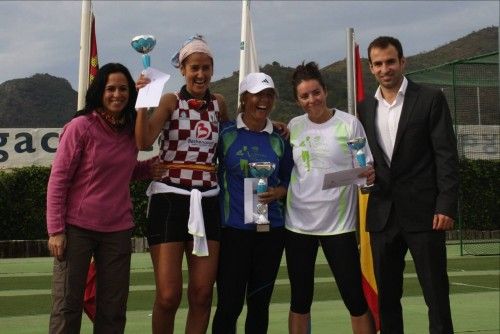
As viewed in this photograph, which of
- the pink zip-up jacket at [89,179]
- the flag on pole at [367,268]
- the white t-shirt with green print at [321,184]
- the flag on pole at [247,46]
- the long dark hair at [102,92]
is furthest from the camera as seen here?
the flag on pole at [247,46]

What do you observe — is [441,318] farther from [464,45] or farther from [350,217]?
[464,45]

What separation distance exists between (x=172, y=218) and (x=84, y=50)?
3445 millimetres

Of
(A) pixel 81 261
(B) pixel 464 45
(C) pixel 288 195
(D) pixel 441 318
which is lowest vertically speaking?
(D) pixel 441 318

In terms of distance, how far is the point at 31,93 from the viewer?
20109 millimetres

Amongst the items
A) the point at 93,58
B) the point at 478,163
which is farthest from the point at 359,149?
the point at 478,163

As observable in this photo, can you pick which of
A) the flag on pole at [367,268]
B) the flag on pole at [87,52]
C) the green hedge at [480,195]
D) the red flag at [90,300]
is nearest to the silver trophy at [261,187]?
the red flag at [90,300]

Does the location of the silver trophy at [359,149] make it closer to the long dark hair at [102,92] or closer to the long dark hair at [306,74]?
the long dark hair at [306,74]

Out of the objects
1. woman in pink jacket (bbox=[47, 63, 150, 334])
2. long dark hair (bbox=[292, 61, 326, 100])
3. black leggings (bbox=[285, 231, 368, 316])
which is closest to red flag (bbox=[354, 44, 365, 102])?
long dark hair (bbox=[292, 61, 326, 100])

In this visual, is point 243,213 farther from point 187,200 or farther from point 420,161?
point 420,161

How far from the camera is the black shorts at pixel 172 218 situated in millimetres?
5199

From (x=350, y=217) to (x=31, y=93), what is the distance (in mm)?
15663

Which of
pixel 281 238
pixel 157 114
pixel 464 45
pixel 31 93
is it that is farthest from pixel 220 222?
pixel 464 45

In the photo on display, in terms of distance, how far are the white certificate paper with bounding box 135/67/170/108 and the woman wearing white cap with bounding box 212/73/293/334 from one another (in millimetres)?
526

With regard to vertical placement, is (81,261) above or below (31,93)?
below
